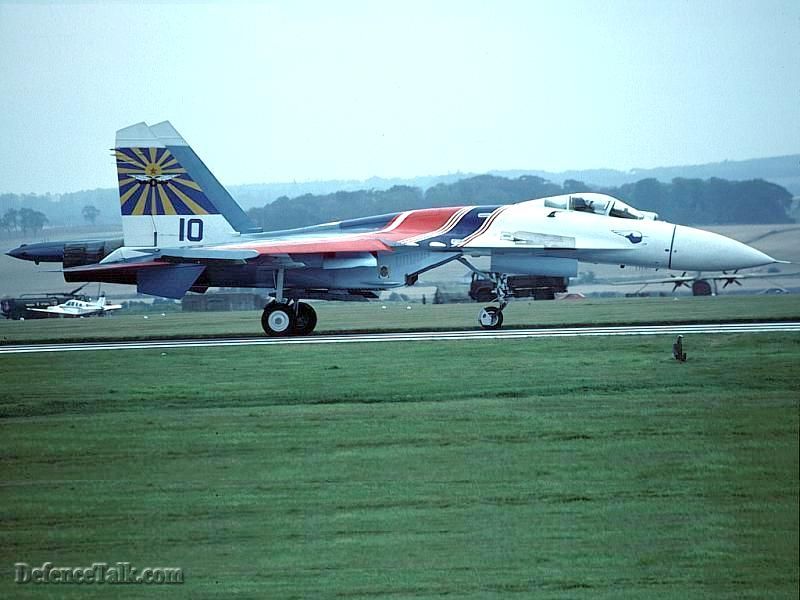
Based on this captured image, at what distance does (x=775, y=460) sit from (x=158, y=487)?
14.6 feet

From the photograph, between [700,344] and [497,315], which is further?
[497,315]

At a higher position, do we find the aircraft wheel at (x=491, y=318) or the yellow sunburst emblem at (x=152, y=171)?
the yellow sunburst emblem at (x=152, y=171)

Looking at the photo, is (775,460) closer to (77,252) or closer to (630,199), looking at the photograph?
(77,252)

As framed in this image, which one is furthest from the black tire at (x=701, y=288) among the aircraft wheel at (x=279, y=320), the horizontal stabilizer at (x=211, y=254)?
the horizontal stabilizer at (x=211, y=254)

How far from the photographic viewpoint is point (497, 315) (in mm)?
20688

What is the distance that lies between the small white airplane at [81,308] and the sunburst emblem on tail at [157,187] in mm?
13888

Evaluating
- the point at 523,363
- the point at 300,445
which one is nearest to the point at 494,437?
the point at 300,445

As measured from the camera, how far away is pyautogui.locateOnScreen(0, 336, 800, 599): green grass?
23.8 feet

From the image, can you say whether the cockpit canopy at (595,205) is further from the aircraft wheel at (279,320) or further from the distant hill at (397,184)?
the distant hill at (397,184)

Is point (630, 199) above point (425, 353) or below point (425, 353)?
above

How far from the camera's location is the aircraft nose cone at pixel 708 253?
68.2ft

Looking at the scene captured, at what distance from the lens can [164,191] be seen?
70.6 ft

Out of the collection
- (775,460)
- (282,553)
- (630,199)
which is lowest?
(282,553)

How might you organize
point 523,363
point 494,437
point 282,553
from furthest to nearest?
point 523,363 < point 494,437 < point 282,553
